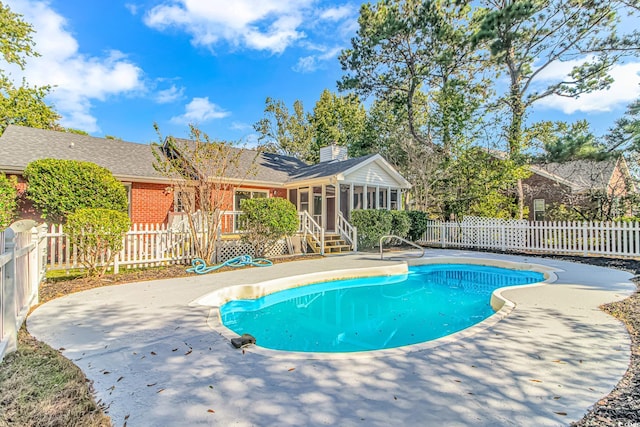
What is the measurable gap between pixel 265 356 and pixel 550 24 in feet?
71.3

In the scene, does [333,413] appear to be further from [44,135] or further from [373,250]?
[44,135]

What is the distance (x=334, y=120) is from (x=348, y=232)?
710 inches

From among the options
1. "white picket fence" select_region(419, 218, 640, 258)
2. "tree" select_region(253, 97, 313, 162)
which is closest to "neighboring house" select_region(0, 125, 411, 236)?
"white picket fence" select_region(419, 218, 640, 258)

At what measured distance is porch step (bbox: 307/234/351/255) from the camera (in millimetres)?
12863

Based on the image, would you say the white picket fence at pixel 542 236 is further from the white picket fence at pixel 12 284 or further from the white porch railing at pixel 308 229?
the white picket fence at pixel 12 284

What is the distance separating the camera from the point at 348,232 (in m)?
14.1

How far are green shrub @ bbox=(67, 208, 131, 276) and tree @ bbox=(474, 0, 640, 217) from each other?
1712 cm

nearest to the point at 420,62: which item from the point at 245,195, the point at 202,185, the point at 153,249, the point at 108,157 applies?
the point at 245,195

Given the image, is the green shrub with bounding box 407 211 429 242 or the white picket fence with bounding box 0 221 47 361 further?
the green shrub with bounding box 407 211 429 242

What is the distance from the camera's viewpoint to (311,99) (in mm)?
31922

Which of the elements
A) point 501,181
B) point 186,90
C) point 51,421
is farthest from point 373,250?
point 186,90

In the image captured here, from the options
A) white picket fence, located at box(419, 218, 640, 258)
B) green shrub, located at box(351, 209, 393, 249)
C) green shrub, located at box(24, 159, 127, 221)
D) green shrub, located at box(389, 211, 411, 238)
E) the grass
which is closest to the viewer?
the grass

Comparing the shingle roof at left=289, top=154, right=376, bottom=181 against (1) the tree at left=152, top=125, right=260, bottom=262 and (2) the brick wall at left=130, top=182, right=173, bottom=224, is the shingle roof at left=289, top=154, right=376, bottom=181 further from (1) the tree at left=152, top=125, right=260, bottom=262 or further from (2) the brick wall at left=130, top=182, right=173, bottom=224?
(2) the brick wall at left=130, top=182, right=173, bottom=224

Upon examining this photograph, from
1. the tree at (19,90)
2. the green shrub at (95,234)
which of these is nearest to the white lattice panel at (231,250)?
the green shrub at (95,234)
